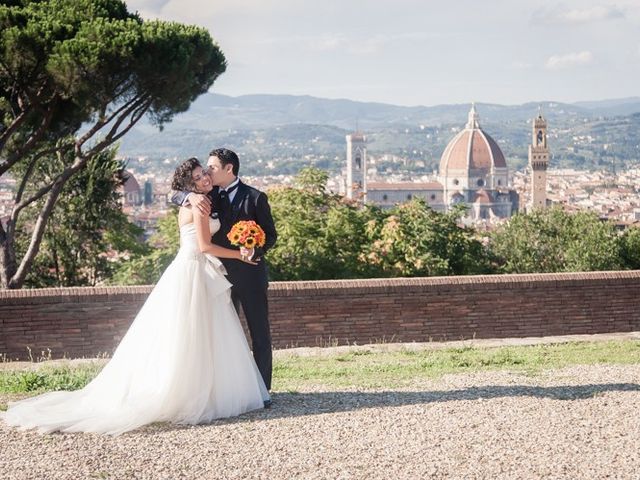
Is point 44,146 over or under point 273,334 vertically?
over

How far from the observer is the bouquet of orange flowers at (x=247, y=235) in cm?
559

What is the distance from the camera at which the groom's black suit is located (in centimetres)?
580

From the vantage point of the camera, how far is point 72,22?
14148 mm

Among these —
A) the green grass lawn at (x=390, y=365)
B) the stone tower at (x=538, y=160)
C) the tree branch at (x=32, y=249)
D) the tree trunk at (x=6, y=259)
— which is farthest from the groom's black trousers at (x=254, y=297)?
the stone tower at (x=538, y=160)

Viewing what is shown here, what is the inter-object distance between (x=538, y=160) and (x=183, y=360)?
144042mm

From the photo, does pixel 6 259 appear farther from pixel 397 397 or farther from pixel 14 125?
pixel 397 397

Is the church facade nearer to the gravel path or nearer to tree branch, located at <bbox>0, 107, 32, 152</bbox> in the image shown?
tree branch, located at <bbox>0, 107, 32, 152</bbox>

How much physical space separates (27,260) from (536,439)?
11.6 m

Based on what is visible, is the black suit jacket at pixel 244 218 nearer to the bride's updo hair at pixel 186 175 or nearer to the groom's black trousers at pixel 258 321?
the groom's black trousers at pixel 258 321

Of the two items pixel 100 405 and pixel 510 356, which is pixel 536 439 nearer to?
pixel 100 405

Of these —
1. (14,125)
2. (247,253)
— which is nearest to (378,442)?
(247,253)

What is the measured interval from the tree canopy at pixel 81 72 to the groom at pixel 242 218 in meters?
8.27

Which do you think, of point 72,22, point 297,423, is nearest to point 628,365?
point 297,423

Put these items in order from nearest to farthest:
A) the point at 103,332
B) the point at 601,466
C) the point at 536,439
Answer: the point at 601,466, the point at 536,439, the point at 103,332
